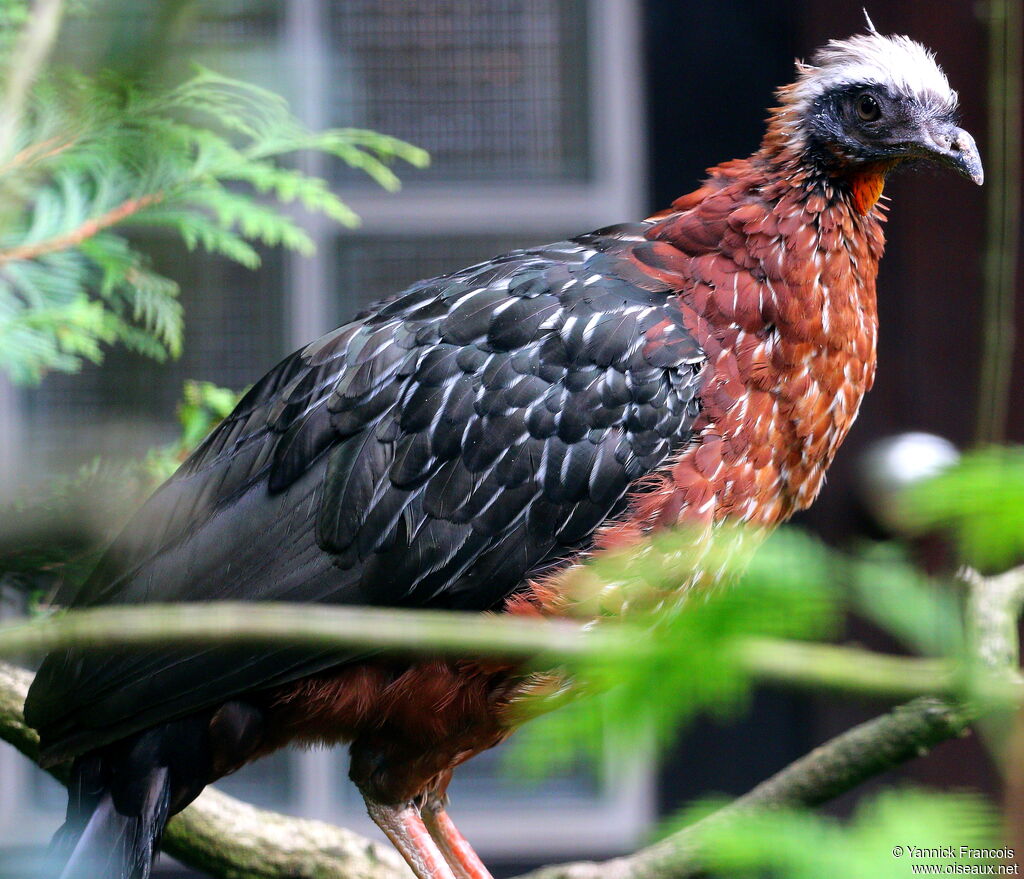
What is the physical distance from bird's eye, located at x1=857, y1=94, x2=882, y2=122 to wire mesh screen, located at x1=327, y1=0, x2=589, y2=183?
2162 mm

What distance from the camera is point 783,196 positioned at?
2.19 m

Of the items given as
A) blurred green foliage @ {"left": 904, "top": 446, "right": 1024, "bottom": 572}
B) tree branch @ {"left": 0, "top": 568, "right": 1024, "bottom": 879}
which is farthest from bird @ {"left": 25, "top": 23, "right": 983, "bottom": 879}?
blurred green foliage @ {"left": 904, "top": 446, "right": 1024, "bottom": 572}

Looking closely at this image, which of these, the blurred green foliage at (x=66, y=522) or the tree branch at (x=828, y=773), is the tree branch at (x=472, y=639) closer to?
the blurred green foliage at (x=66, y=522)

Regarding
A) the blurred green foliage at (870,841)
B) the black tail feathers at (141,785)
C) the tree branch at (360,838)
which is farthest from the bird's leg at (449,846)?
the blurred green foliage at (870,841)

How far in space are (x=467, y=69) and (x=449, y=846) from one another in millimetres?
2737

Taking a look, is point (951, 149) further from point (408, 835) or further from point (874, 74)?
point (408, 835)

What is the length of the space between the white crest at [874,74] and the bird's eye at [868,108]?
0.03m

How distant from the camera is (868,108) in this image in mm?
2186

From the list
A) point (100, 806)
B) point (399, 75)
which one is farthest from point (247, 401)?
point (399, 75)

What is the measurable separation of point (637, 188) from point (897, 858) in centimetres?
379

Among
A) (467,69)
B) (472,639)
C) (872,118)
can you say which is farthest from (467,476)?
(467,69)

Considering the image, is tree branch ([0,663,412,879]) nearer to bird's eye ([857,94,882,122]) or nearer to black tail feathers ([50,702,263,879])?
black tail feathers ([50,702,263,879])

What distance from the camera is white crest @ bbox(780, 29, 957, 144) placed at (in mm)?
2170

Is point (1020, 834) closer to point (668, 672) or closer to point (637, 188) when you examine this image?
point (668, 672)
